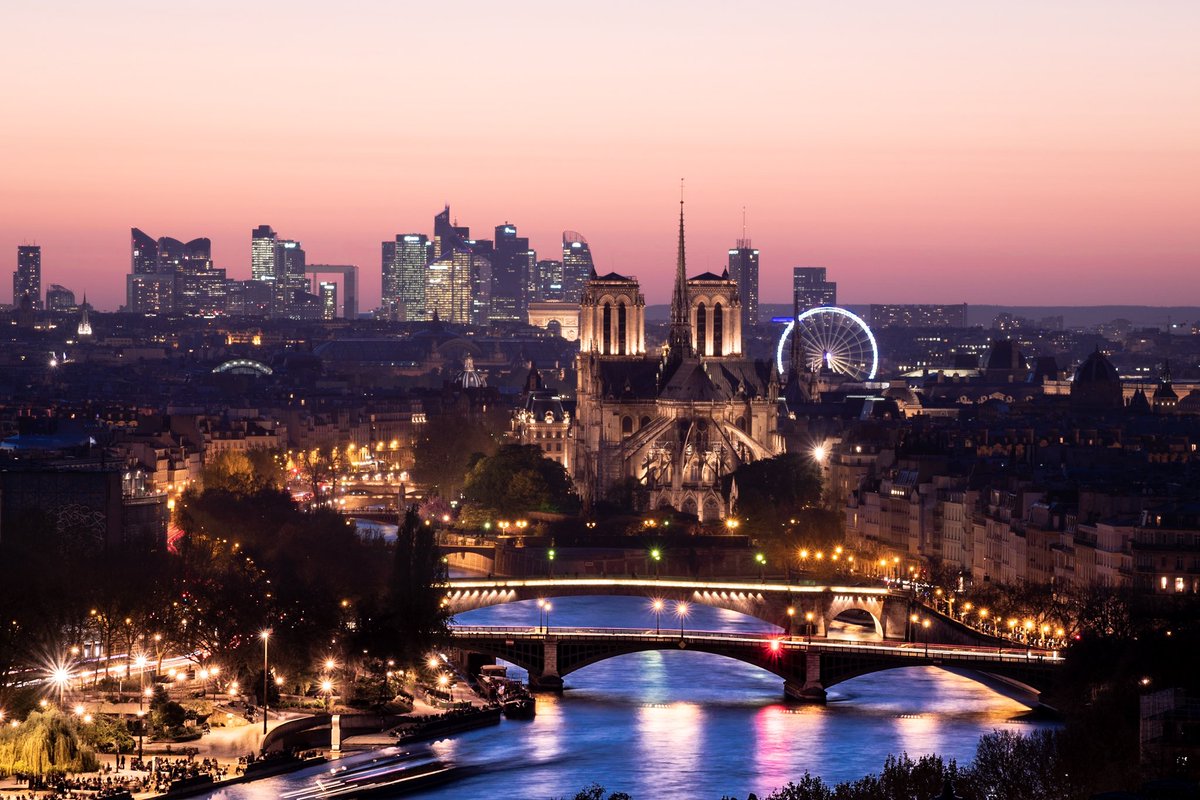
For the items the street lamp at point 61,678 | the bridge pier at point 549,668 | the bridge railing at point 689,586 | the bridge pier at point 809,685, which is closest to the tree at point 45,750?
the street lamp at point 61,678

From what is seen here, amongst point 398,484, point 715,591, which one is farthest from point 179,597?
point 398,484

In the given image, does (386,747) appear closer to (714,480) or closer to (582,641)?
(582,641)

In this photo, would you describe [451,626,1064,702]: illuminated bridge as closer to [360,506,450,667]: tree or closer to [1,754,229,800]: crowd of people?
[360,506,450,667]: tree

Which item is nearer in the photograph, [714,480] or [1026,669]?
[1026,669]

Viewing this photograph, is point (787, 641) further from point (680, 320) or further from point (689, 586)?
point (680, 320)

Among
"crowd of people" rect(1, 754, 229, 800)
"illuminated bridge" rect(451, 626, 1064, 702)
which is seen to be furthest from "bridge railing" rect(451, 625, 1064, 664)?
"crowd of people" rect(1, 754, 229, 800)

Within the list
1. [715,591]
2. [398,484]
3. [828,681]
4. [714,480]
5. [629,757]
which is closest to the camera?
[629,757]

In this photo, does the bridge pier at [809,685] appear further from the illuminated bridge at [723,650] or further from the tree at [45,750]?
the tree at [45,750]
